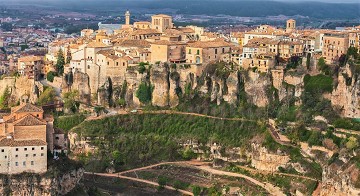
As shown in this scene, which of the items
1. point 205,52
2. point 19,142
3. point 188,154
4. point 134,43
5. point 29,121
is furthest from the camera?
point 134,43

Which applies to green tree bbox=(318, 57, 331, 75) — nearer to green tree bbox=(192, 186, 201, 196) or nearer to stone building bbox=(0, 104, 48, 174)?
green tree bbox=(192, 186, 201, 196)

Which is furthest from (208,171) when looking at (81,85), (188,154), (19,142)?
(81,85)

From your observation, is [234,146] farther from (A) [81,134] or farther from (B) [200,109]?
(A) [81,134]

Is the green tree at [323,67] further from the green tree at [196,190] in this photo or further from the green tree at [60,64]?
the green tree at [60,64]

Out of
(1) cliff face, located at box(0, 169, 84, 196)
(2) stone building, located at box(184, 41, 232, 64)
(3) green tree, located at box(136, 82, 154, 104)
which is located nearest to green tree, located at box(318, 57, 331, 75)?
(2) stone building, located at box(184, 41, 232, 64)

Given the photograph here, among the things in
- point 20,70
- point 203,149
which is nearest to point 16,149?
point 203,149

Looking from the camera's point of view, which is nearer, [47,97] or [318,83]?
[318,83]

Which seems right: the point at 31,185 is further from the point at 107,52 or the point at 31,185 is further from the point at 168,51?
the point at 168,51

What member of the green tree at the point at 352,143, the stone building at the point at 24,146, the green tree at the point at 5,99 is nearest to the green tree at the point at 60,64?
the green tree at the point at 5,99
